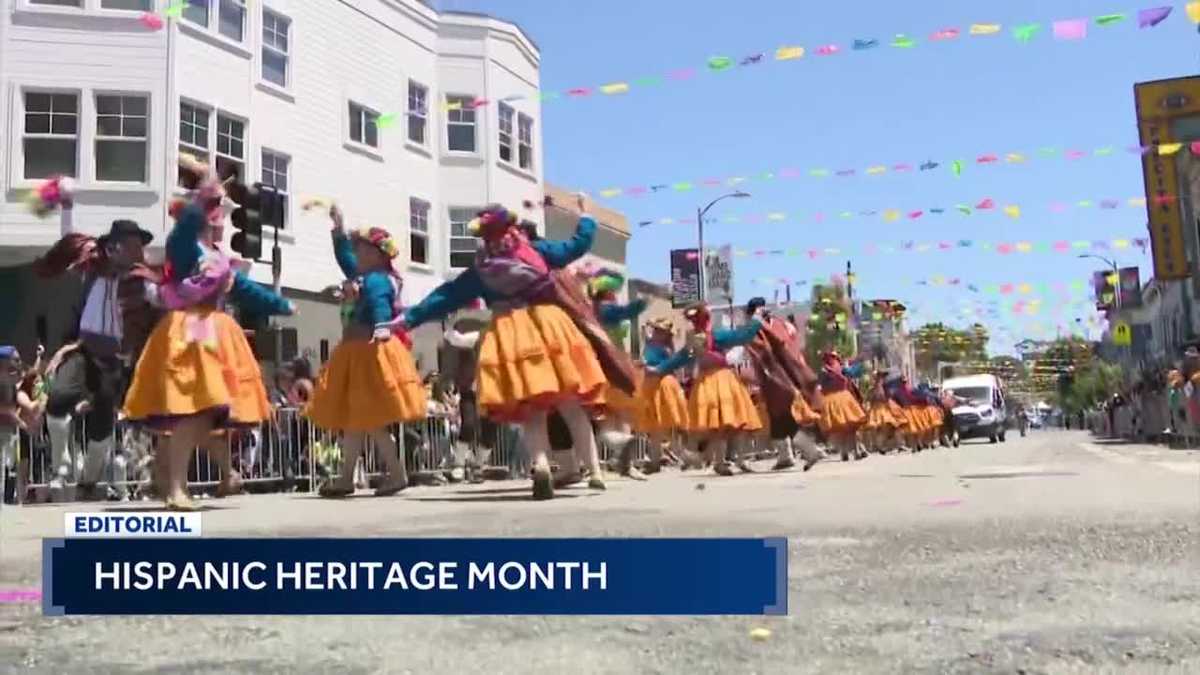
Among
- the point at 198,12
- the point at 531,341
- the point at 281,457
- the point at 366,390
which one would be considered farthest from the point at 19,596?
the point at 198,12

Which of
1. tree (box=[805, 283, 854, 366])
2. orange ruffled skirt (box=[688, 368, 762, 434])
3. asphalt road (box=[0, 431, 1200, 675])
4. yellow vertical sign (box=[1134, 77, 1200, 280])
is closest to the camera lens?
asphalt road (box=[0, 431, 1200, 675])

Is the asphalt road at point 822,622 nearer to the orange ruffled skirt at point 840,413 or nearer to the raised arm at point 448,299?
the raised arm at point 448,299

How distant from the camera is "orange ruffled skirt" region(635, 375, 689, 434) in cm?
1298

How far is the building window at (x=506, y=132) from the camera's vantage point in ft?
84.2

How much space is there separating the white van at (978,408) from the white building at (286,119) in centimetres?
2043

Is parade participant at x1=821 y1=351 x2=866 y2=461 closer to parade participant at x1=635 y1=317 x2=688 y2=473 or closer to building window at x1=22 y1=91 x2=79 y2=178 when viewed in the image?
parade participant at x1=635 y1=317 x2=688 y2=473

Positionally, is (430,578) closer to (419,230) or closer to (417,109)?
(419,230)

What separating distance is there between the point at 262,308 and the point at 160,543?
4.84 metres

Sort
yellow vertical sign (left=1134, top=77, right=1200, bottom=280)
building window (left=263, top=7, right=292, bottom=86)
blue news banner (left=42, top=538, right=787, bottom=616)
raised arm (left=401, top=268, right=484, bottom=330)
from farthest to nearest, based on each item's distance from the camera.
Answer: yellow vertical sign (left=1134, top=77, right=1200, bottom=280) < building window (left=263, top=7, right=292, bottom=86) < raised arm (left=401, top=268, right=484, bottom=330) < blue news banner (left=42, top=538, right=787, bottom=616)

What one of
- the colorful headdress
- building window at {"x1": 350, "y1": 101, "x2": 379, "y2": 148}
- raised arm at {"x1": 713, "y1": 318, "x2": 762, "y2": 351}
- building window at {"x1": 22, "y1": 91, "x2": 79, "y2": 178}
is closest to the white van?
building window at {"x1": 350, "y1": 101, "x2": 379, "y2": 148}

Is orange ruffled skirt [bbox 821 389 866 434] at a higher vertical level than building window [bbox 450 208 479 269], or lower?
lower

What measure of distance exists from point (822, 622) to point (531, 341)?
15.9 ft

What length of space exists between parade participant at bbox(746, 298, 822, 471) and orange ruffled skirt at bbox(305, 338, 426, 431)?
20.8 ft

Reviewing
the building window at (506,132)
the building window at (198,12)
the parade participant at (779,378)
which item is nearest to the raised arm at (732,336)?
the parade participant at (779,378)
